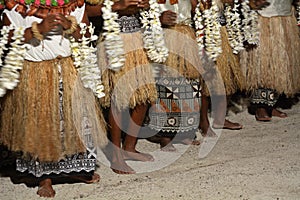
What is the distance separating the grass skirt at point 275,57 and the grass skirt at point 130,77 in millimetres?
1167

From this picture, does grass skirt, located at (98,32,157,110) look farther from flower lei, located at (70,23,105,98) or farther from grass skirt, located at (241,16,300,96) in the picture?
grass skirt, located at (241,16,300,96)

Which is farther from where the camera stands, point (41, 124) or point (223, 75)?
point (223, 75)

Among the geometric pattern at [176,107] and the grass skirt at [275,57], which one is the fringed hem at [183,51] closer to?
the geometric pattern at [176,107]

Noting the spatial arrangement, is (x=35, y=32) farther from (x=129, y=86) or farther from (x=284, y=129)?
(x=284, y=129)

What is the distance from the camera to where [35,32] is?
307 cm

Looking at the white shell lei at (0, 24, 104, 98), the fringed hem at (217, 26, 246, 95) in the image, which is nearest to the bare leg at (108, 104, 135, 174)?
the white shell lei at (0, 24, 104, 98)

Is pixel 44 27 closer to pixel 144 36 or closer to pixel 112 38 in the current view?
pixel 112 38

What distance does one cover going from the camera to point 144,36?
3.61 meters

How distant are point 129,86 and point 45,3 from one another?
782mm

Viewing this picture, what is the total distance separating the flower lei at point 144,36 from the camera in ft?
A: 11.0

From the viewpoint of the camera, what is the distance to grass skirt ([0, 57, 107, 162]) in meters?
3.19

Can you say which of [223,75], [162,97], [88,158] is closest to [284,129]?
[223,75]

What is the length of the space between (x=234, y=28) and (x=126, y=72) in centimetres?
106

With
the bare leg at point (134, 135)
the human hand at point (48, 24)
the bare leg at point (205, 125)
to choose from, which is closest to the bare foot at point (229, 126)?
the bare leg at point (205, 125)
